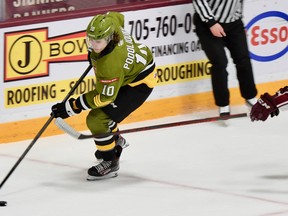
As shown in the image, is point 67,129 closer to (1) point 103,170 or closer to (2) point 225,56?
(1) point 103,170

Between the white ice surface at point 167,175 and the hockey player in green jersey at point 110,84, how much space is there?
0.68ft

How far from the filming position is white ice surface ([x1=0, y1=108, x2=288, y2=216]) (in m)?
5.66

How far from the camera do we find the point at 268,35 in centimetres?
848

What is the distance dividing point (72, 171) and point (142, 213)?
1.15 m

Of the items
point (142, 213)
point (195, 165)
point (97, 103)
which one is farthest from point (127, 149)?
point (142, 213)

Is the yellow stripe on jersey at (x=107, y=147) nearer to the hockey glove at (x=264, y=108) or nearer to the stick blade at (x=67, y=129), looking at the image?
the stick blade at (x=67, y=129)

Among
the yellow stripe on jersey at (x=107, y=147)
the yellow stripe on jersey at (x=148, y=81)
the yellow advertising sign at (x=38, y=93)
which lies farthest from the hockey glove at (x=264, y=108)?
the yellow advertising sign at (x=38, y=93)

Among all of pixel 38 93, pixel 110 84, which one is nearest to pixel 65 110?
pixel 110 84

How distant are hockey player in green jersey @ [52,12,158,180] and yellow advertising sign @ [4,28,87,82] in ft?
3.30

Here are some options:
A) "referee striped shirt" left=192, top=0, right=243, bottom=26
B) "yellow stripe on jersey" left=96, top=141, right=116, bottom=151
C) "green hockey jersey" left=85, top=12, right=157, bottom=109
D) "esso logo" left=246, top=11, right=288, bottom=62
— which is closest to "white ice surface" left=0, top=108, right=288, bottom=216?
"yellow stripe on jersey" left=96, top=141, right=116, bottom=151

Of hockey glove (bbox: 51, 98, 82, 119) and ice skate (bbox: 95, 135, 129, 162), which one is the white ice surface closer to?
ice skate (bbox: 95, 135, 129, 162)

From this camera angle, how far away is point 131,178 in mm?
6391

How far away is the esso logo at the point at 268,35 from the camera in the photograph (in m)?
8.40

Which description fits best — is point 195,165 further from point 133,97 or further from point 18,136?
point 18,136
